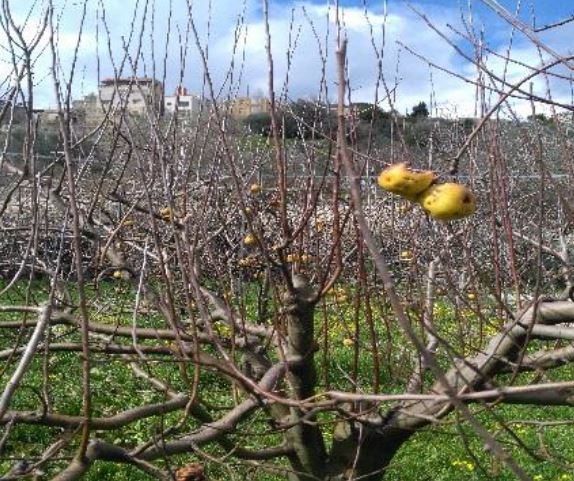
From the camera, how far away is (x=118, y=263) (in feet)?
11.4

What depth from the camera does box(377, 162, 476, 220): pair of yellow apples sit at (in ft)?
4.71

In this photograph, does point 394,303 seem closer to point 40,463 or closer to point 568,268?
point 40,463

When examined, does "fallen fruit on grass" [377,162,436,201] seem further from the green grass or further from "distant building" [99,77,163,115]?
the green grass

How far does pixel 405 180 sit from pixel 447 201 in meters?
0.07

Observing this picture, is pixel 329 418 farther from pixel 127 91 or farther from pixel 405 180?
pixel 405 180

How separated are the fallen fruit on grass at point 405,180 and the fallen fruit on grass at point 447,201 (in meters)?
0.01

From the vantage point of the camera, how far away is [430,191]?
4.83ft

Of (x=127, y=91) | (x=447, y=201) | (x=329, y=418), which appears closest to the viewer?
(x=447, y=201)

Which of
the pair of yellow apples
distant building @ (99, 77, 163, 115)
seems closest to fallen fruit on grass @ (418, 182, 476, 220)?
the pair of yellow apples

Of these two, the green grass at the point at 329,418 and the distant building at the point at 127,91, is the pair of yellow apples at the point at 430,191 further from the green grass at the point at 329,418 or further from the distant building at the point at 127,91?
the green grass at the point at 329,418

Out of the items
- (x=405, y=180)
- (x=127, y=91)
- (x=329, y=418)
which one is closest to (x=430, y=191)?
(x=405, y=180)

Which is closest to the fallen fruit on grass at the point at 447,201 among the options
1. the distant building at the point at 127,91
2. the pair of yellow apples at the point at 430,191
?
the pair of yellow apples at the point at 430,191

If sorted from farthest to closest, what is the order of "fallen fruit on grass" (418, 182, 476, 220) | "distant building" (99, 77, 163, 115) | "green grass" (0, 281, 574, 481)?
"green grass" (0, 281, 574, 481) → "distant building" (99, 77, 163, 115) → "fallen fruit on grass" (418, 182, 476, 220)

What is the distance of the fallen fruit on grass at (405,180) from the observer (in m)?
1.45
